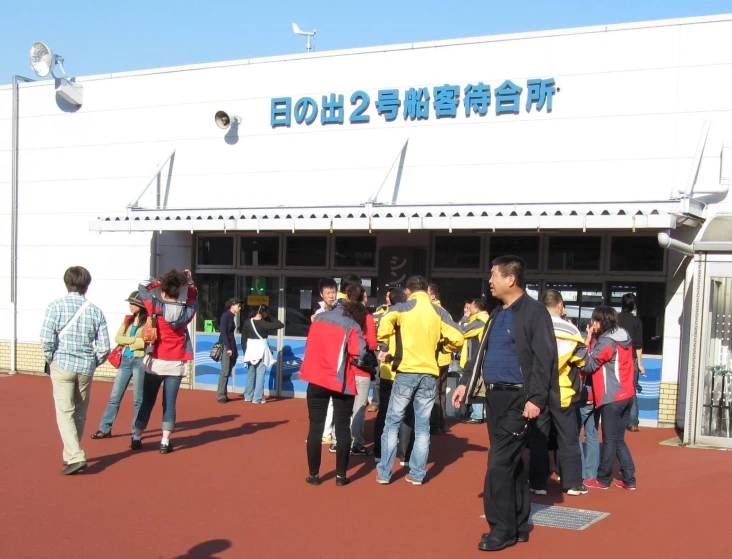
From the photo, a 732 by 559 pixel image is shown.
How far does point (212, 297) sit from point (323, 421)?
7.16 meters

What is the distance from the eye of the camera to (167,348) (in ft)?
28.7

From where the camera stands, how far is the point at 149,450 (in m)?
9.12

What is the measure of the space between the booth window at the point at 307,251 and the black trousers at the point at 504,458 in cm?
774

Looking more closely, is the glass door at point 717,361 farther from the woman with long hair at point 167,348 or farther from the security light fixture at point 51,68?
the security light fixture at point 51,68

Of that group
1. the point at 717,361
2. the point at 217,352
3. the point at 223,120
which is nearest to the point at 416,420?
the point at 717,361

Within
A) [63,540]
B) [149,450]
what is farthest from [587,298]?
[63,540]

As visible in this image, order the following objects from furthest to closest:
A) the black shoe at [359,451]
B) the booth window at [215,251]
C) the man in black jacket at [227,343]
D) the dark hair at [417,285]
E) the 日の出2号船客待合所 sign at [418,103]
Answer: the booth window at [215,251], the man in black jacket at [227,343], the 日の出2号船客待合所 sign at [418,103], the black shoe at [359,451], the dark hair at [417,285]

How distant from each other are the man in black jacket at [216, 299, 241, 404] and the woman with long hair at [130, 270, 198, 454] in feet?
12.5

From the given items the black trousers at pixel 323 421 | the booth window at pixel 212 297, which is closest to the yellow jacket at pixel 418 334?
the black trousers at pixel 323 421

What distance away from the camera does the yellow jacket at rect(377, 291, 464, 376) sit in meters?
7.72

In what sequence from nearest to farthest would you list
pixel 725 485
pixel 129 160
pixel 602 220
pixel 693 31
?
pixel 725 485, pixel 602 220, pixel 693 31, pixel 129 160

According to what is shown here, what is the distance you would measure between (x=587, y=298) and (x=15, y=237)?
33.7ft

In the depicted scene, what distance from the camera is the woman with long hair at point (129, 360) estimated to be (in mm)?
9648

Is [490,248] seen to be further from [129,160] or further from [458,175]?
[129,160]
